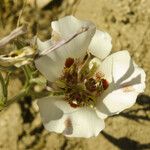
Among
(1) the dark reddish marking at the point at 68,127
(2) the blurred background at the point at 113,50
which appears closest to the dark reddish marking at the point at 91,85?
(1) the dark reddish marking at the point at 68,127

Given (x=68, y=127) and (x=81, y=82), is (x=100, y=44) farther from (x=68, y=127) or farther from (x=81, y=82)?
(x=68, y=127)

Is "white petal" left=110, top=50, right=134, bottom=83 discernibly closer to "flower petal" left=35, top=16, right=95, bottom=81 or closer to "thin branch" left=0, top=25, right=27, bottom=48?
"flower petal" left=35, top=16, right=95, bottom=81

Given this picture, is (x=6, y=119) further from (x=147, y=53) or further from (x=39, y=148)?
(x=147, y=53)

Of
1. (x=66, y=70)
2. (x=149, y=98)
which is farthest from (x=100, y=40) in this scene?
(x=149, y=98)

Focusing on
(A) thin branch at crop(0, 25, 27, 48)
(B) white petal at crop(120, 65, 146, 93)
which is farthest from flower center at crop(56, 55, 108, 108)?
(A) thin branch at crop(0, 25, 27, 48)

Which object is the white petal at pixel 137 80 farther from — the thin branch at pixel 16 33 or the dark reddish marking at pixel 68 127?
the thin branch at pixel 16 33
